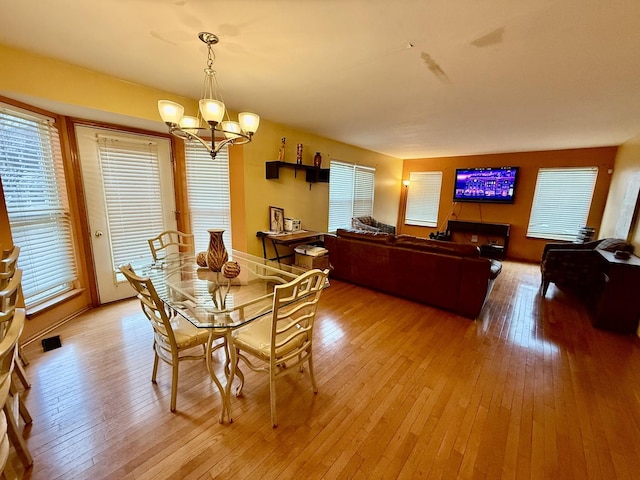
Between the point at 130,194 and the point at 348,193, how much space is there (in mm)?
3911

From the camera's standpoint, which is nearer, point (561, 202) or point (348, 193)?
point (561, 202)

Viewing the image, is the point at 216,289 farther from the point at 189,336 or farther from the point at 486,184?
the point at 486,184

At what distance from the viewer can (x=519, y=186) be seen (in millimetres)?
5656

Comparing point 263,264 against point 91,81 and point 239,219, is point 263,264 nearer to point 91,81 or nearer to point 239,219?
point 239,219

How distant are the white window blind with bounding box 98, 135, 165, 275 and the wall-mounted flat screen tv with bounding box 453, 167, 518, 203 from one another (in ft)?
20.7

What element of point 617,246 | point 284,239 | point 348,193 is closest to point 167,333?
point 284,239

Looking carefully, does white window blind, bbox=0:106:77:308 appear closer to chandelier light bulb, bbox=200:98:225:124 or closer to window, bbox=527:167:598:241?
chandelier light bulb, bbox=200:98:225:124

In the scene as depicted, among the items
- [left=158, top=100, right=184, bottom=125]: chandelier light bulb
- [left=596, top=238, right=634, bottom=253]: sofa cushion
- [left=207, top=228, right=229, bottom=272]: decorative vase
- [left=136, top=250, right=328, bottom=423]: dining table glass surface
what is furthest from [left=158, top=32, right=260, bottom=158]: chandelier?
[left=596, top=238, right=634, bottom=253]: sofa cushion

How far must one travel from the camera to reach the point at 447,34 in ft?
5.54

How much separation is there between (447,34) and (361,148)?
13.5 ft

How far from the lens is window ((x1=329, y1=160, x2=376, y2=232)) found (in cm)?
531

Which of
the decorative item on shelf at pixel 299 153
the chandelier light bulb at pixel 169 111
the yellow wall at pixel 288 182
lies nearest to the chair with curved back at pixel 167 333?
the chandelier light bulb at pixel 169 111

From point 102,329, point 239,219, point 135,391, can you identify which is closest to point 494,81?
point 239,219

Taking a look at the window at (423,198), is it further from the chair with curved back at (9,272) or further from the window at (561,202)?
the chair with curved back at (9,272)
